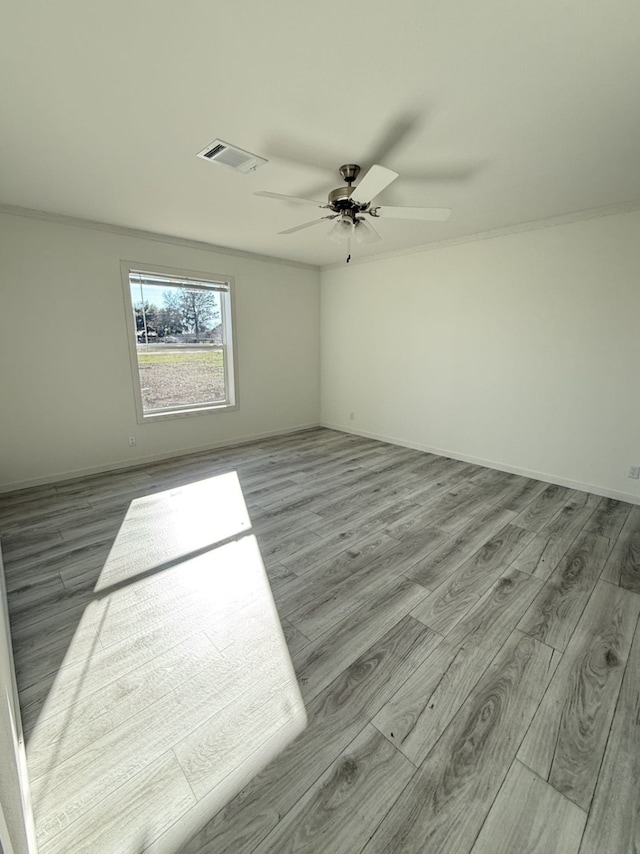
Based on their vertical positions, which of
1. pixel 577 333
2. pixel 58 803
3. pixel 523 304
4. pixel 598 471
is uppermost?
pixel 523 304

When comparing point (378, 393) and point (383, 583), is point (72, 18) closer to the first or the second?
point (383, 583)

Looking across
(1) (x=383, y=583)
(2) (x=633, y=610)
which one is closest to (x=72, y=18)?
(1) (x=383, y=583)

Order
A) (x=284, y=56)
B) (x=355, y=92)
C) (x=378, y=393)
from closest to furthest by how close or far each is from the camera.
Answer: (x=284, y=56)
(x=355, y=92)
(x=378, y=393)

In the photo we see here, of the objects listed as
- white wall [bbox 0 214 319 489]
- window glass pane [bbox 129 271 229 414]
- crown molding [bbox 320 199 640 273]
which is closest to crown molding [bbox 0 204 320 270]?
white wall [bbox 0 214 319 489]

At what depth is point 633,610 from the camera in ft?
6.30

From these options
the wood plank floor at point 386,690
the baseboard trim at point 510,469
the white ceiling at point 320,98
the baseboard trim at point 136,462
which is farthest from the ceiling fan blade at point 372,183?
the baseboard trim at point 136,462

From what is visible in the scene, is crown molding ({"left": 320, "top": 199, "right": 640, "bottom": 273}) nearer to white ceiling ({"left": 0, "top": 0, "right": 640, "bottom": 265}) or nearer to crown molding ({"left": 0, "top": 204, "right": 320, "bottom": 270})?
white ceiling ({"left": 0, "top": 0, "right": 640, "bottom": 265})

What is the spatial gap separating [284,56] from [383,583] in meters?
2.62

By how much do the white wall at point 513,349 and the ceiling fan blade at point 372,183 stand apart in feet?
7.12

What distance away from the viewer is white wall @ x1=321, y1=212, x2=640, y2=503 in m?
3.14

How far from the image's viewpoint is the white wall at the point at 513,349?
3.14 metres

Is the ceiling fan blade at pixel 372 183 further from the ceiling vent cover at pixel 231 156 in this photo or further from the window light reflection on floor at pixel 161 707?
the window light reflection on floor at pixel 161 707

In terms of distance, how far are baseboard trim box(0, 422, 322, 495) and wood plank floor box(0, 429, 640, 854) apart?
1.89 feet

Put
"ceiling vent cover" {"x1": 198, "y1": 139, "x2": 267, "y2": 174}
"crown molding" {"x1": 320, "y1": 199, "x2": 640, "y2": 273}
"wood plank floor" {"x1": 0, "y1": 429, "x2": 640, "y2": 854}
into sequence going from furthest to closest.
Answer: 1. "crown molding" {"x1": 320, "y1": 199, "x2": 640, "y2": 273}
2. "ceiling vent cover" {"x1": 198, "y1": 139, "x2": 267, "y2": 174}
3. "wood plank floor" {"x1": 0, "y1": 429, "x2": 640, "y2": 854}
